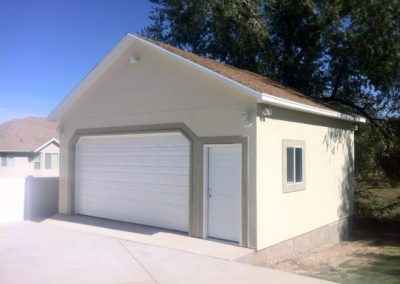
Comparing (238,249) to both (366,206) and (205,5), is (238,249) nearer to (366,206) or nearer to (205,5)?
(366,206)

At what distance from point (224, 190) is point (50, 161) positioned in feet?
87.7

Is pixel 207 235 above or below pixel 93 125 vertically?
below

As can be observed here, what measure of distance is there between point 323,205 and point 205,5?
401 inches

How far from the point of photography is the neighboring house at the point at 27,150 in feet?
101

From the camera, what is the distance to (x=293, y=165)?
1022 centimetres

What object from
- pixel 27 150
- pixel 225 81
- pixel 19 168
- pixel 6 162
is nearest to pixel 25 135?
pixel 27 150

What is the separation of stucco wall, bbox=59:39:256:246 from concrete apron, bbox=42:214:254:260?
2.06 feet

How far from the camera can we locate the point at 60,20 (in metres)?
13.8

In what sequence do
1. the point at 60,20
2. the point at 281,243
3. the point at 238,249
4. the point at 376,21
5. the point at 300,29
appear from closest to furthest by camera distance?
the point at 238,249 → the point at 281,243 → the point at 60,20 → the point at 376,21 → the point at 300,29

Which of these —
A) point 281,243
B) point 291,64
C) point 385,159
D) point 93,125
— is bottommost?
point 281,243

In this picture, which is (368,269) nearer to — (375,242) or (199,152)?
(375,242)

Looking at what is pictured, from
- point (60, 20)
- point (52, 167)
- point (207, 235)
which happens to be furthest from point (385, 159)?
point (52, 167)

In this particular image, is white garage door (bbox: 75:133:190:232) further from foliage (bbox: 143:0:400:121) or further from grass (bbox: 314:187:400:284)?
foliage (bbox: 143:0:400:121)

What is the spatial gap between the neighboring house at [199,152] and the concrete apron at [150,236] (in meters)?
0.31
